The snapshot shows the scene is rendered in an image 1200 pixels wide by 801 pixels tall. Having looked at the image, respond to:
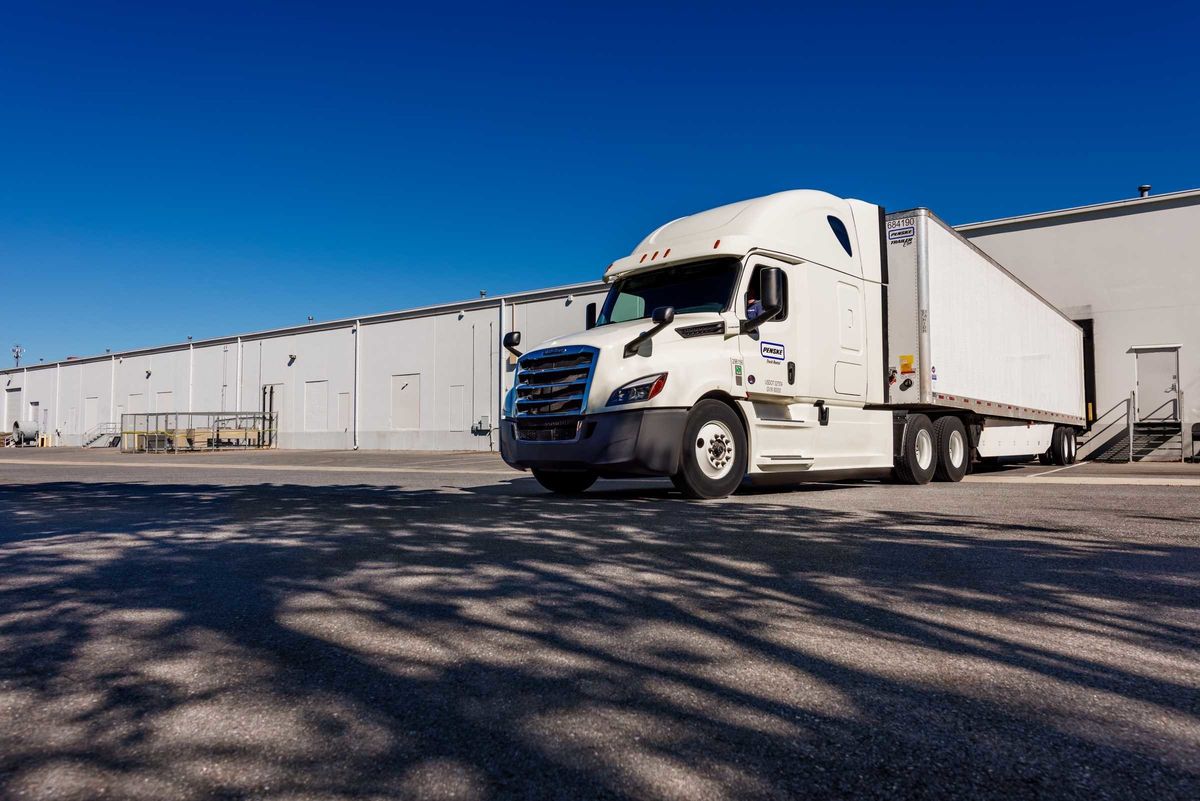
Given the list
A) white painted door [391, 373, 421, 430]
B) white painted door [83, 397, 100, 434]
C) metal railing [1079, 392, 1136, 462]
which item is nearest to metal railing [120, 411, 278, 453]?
white painted door [391, 373, 421, 430]

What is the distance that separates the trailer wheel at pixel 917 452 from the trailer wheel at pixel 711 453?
321cm

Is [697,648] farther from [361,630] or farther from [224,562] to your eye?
[224,562]

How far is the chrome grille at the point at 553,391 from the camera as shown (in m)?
8.62

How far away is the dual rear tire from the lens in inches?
439

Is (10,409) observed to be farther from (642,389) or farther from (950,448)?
(950,448)

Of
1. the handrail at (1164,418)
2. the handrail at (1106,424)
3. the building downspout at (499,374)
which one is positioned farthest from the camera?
the building downspout at (499,374)

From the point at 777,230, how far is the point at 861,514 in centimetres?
380

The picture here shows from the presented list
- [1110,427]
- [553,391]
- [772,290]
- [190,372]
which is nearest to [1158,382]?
[1110,427]

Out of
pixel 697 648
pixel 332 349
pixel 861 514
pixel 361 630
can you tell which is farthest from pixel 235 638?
pixel 332 349

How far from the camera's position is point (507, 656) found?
291 cm

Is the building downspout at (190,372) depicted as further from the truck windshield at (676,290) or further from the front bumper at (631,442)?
the front bumper at (631,442)

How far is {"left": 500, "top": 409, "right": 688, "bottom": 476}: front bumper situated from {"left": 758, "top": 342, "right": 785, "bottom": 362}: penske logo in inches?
55.0

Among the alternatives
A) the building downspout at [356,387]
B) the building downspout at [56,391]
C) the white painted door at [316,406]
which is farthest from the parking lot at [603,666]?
the building downspout at [56,391]

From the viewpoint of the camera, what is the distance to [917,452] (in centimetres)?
1130
